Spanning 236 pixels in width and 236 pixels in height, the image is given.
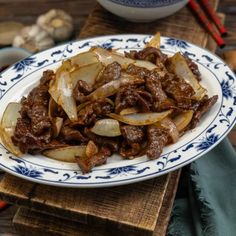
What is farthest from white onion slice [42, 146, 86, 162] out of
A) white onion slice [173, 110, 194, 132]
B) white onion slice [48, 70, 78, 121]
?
white onion slice [173, 110, 194, 132]

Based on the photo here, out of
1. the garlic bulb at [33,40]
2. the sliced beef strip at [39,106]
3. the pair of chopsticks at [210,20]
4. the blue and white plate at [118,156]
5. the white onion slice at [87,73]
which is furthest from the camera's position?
the garlic bulb at [33,40]

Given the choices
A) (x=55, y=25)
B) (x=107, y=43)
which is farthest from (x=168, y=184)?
(x=55, y=25)

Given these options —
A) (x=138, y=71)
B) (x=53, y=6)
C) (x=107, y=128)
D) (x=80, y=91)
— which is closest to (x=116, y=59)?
(x=138, y=71)

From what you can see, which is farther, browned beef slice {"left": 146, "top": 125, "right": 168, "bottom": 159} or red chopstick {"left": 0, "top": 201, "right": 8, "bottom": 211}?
red chopstick {"left": 0, "top": 201, "right": 8, "bottom": 211}

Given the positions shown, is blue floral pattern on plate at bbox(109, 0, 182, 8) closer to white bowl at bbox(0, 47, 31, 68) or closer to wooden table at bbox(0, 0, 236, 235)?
white bowl at bbox(0, 47, 31, 68)

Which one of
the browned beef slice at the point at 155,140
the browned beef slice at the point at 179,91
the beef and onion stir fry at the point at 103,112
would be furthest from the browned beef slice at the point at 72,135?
the browned beef slice at the point at 179,91

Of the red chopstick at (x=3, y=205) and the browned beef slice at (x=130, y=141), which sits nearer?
the browned beef slice at (x=130, y=141)

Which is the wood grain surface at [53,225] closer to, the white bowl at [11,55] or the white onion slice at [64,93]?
the white onion slice at [64,93]
